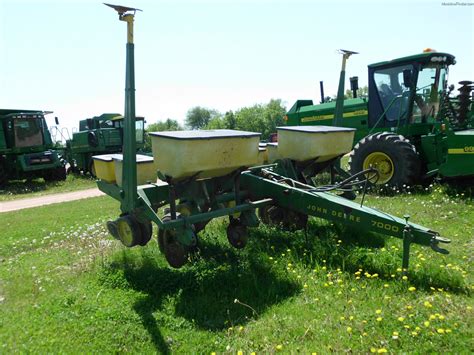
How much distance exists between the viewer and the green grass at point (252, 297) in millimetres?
3145

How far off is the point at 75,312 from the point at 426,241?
3217mm

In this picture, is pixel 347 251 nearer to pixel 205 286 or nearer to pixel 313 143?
pixel 313 143

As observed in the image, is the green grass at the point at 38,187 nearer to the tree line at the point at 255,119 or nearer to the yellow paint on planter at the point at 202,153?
Result: the yellow paint on planter at the point at 202,153

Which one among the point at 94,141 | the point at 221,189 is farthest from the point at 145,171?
the point at 94,141

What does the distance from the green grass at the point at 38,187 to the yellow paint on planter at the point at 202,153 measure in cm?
1228

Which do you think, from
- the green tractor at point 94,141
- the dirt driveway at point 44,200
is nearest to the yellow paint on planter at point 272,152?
the dirt driveway at point 44,200

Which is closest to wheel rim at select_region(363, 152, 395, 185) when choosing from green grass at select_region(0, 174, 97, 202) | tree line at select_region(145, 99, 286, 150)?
green grass at select_region(0, 174, 97, 202)

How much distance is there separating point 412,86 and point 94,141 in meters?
14.5

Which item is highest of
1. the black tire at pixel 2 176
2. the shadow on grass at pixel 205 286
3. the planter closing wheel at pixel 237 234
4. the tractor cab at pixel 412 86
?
the tractor cab at pixel 412 86

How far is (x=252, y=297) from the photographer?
4.04m

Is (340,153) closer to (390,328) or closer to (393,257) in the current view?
(393,257)

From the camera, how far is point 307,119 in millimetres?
11672

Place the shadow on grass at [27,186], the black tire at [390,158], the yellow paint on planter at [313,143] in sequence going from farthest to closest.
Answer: the shadow on grass at [27,186], the black tire at [390,158], the yellow paint on planter at [313,143]

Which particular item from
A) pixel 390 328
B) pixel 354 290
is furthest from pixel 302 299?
pixel 390 328
